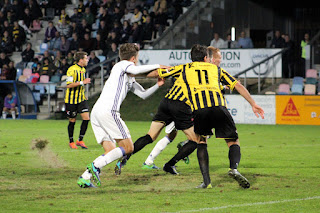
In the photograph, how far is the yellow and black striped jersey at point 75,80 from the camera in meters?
15.1

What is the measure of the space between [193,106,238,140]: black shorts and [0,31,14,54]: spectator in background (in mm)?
24343

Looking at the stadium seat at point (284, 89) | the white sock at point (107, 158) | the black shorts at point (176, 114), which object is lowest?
the stadium seat at point (284, 89)

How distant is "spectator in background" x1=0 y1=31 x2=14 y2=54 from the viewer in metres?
31.5

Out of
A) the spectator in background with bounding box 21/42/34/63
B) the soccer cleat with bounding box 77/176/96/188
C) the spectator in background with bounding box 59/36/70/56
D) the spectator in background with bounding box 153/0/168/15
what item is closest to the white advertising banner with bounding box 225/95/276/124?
the spectator in background with bounding box 153/0/168/15

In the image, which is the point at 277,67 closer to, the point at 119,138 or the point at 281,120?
the point at 281,120

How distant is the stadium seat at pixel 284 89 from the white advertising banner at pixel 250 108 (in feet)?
2.16

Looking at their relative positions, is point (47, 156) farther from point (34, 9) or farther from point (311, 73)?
point (34, 9)

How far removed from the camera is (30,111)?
27906 millimetres

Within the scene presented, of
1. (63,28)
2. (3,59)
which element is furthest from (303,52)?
(3,59)

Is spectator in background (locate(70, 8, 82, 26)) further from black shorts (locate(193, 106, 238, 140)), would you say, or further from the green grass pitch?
black shorts (locate(193, 106, 238, 140))

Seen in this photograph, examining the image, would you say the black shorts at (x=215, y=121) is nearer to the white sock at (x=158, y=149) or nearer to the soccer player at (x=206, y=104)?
the soccer player at (x=206, y=104)

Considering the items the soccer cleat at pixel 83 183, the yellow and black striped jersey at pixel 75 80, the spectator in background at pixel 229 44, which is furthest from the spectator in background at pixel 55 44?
the soccer cleat at pixel 83 183

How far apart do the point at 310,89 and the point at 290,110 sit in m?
1.09

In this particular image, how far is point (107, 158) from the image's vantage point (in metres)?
8.45
